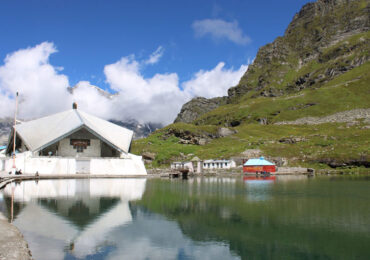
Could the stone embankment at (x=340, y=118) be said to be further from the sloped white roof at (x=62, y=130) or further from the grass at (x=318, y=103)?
the sloped white roof at (x=62, y=130)

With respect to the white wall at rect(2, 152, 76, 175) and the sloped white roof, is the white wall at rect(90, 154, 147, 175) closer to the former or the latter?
the sloped white roof

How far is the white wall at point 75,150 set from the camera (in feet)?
143

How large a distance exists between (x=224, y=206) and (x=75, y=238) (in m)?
9.36

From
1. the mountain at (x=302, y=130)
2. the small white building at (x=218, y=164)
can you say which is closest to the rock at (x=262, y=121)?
the mountain at (x=302, y=130)

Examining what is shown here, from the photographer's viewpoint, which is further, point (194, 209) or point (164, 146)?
point (164, 146)

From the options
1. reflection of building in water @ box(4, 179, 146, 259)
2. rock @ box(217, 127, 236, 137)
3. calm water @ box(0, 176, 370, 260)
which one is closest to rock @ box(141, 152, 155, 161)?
rock @ box(217, 127, 236, 137)

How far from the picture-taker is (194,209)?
1691cm

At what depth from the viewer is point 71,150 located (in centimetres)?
4375

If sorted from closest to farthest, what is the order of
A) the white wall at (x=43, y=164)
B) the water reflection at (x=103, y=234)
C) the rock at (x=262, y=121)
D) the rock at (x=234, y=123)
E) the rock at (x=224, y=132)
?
the water reflection at (x=103, y=234) < the white wall at (x=43, y=164) < the rock at (x=224, y=132) < the rock at (x=262, y=121) < the rock at (x=234, y=123)

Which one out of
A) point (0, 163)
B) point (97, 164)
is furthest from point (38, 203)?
point (0, 163)

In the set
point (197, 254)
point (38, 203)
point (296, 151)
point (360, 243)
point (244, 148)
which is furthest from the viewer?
point (244, 148)

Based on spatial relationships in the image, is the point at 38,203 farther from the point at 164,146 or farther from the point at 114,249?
the point at 164,146

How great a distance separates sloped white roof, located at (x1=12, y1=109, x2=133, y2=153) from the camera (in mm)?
40875

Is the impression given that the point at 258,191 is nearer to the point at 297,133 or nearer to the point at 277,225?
the point at 277,225
